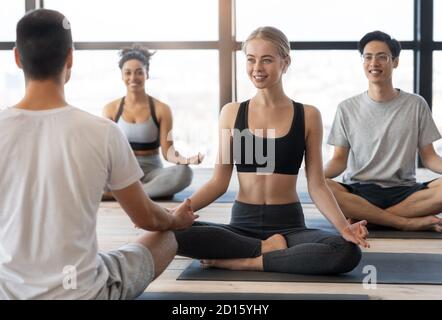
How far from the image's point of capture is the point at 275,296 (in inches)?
79.4

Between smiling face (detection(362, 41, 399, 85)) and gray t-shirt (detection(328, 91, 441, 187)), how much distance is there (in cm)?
14

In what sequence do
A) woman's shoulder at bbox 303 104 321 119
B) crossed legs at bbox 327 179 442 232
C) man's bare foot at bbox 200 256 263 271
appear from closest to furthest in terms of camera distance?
1. man's bare foot at bbox 200 256 263 271
2. woman's shoulder at bbox 303 104 321 119
3. crossed legs at bbox 327 179 442 232

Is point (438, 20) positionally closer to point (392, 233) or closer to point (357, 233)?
point (392, 233)

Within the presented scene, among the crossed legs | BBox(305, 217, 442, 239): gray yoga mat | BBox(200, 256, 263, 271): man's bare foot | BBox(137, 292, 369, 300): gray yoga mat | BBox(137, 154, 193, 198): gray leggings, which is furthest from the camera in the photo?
BBox(137, 154, 193, 198): gray leggings

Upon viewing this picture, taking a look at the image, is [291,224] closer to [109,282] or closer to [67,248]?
[109,282]

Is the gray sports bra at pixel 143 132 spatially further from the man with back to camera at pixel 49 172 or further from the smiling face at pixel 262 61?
the man with back to camera at pixel 49 172

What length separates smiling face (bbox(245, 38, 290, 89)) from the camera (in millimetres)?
2348

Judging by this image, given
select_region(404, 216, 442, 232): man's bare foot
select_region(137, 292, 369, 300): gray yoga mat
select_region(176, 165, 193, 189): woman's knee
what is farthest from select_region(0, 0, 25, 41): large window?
select_region(137, 292, 369, 300): gray yoga mat

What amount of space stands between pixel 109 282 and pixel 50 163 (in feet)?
1.18

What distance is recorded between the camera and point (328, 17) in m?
5.70

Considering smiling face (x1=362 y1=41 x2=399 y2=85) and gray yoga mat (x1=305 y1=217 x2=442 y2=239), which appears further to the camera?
smiling face (x1=362 y1=41 x2=399 y2=85)

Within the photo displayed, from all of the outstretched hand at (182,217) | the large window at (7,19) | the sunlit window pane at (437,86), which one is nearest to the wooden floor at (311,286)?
the outstretched hand at (182,217)

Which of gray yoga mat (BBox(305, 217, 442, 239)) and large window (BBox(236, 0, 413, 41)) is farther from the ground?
large window (BBox(236, 0, 413, 41))

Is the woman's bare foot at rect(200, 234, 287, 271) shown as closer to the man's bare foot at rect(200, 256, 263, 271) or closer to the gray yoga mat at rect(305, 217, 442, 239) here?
the man's bare foot at rect(200, 256, 263, 271)
